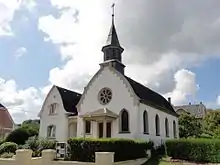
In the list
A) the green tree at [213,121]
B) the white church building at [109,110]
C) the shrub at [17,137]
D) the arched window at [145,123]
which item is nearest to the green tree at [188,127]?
the green tree at [213,121]

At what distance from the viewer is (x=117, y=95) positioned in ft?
92.1

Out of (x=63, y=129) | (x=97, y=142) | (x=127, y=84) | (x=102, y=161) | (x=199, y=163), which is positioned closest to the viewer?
(x=102, y=161)

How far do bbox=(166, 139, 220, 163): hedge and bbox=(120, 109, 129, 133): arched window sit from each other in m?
5.11

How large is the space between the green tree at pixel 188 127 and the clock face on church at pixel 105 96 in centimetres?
1768

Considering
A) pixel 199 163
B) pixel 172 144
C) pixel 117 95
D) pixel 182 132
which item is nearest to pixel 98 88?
pixel 117 95

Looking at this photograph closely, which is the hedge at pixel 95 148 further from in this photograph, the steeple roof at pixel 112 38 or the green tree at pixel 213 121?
the green tree at pixel 213 121

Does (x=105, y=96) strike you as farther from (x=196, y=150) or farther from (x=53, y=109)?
(x=196, y=150)

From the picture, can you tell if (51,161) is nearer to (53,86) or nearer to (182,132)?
(53,86)

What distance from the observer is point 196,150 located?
21.3 m

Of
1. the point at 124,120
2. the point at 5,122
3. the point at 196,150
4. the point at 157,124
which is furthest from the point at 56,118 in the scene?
the point at 5,122

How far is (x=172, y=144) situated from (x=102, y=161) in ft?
32.5

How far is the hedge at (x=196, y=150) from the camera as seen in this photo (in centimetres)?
2036

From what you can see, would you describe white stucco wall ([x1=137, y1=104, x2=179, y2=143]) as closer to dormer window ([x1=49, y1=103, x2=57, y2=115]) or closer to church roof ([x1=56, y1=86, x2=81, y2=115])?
church roof ([x1=56, y1=86, x2=81, y2=115])

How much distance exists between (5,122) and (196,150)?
39.6 meters
